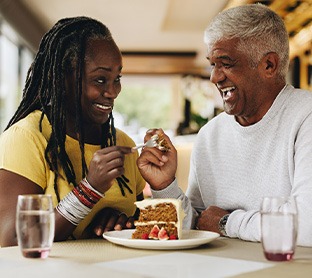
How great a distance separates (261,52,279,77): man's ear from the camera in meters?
2.14

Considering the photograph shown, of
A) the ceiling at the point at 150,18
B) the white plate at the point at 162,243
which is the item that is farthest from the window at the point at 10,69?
the white plate at the point at 162,243

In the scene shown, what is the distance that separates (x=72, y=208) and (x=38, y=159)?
0.22m

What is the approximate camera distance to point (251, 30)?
2.10 metres

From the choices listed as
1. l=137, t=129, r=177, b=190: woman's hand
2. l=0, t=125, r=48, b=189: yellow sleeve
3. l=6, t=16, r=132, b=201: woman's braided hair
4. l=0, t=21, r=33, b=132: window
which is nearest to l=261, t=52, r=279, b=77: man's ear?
l=137, t=129, r=177, b=190: woman's hand

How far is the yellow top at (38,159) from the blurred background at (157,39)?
185 cm

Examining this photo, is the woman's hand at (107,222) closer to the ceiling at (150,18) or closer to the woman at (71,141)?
the woman at (71,141)

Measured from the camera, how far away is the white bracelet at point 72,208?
1.76 metres

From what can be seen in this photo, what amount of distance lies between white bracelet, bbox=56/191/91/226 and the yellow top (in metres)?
0.14

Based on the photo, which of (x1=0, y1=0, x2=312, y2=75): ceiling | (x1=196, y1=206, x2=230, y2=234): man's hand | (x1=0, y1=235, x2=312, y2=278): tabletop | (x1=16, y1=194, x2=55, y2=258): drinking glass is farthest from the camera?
(x1=0, y1=0, x2=312, y2=75): ceiling

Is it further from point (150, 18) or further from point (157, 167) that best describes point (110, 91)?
point (150, 18)

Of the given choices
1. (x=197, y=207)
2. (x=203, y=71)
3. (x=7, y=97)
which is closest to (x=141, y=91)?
(x=203, y=71)

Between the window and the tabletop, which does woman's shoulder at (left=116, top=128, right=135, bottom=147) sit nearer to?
the tabletop

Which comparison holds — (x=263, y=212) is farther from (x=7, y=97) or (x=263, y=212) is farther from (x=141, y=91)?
(x=141, y=91)

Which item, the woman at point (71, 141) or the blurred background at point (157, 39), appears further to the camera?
the blurred background at point (157, 39)
